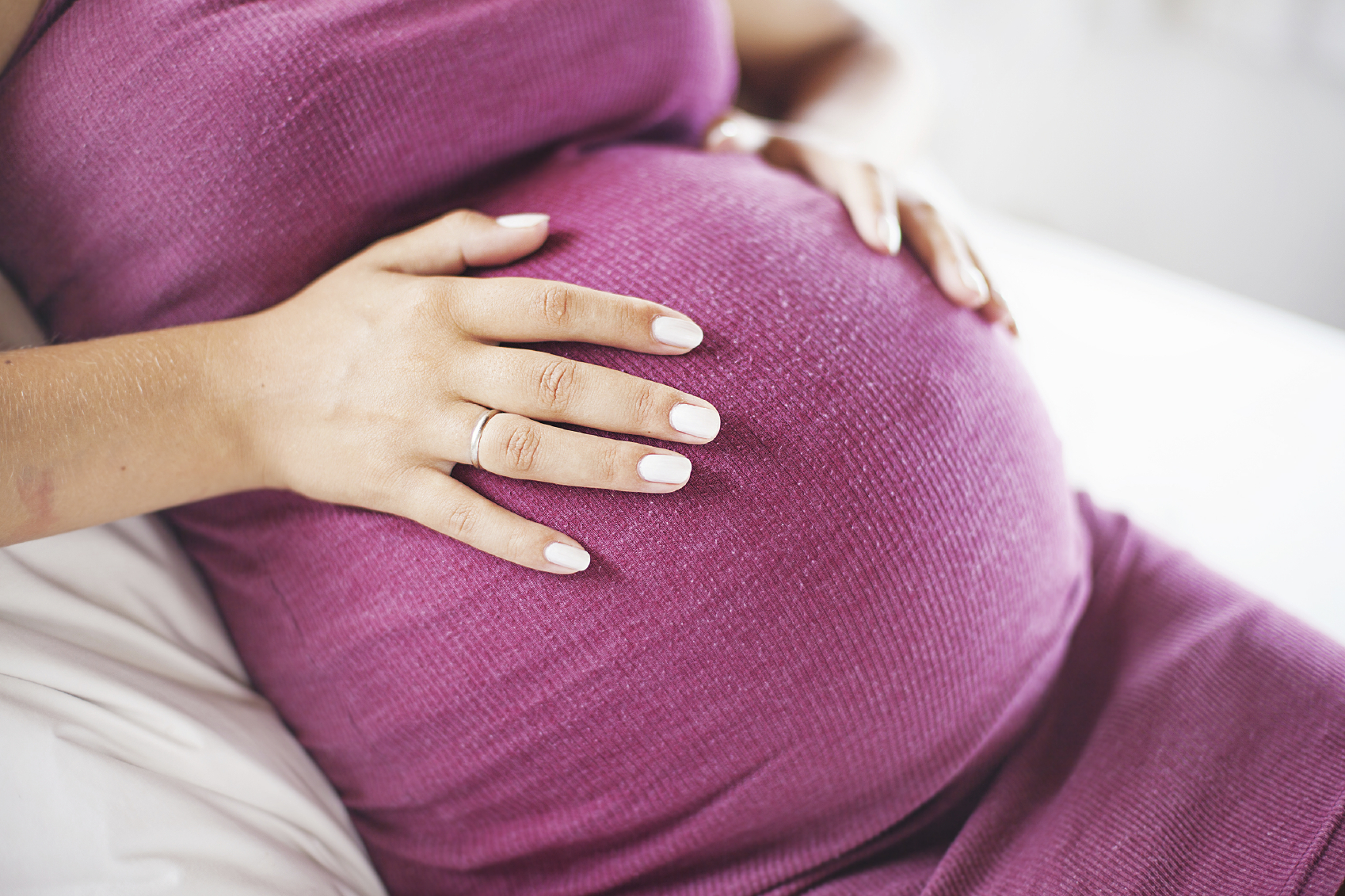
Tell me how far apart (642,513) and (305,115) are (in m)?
0.33

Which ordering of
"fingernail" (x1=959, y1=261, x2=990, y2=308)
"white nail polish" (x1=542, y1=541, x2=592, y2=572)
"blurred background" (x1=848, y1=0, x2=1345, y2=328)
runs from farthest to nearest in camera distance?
"blurred background" (x1=848, y1=0, x2=1345, y2=328) < "fingernail" (x1=959, y1=261, x2=990, y2=308) < "white nail polish" (x1=542, y1=541, x2=592, y2=572)

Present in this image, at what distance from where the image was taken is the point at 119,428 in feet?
1.66

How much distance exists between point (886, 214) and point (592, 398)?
0.94 ft

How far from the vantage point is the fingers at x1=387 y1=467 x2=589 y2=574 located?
467 millimetres

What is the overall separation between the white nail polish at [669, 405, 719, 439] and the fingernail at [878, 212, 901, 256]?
0.22 metres

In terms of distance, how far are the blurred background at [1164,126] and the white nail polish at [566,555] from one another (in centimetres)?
121

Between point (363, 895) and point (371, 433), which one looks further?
point (363, 895)

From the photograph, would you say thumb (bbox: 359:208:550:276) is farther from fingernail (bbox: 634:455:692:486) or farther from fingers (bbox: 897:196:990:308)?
fingers (bbox: 897:196:990:308)

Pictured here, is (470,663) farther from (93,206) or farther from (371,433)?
(93,206)

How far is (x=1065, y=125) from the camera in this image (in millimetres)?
1668

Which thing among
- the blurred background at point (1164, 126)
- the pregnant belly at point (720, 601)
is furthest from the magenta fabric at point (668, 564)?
the blurred background at point (1164, 126)

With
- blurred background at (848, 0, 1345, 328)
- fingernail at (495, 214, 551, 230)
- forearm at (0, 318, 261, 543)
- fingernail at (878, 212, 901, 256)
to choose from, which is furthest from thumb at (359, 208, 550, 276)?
blurred background at (848, 0, 1345, 328)

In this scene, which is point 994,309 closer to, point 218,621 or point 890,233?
point 890,233

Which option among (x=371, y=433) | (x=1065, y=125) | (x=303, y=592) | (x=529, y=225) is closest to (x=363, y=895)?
(x=303, y=592)
